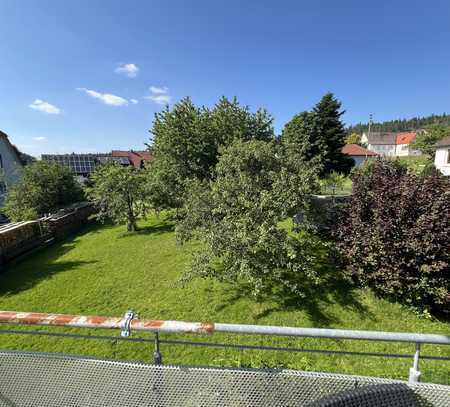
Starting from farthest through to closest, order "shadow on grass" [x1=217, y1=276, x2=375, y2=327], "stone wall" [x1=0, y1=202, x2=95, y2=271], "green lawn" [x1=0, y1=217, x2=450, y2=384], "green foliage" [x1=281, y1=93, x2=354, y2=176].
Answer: "green foliage" [x1=281, y1=93, x2=354, y2=176] → "stone wall" [x1=0, y1=202, x2=95, y2=271] → "shadow on grass" [x1=217, y1=276, x2=375, y2=327] → "green lawn" [x1=0, y1=217, x2=450, y2=384]

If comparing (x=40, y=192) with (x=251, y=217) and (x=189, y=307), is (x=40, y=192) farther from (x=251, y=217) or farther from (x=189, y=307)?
(x=251, y=217)


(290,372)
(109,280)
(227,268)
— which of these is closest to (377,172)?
(227,268)

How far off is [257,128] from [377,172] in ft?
23.6

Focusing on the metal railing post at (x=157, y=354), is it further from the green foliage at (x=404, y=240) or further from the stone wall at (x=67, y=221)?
the stone wall at (x=67, y=221)

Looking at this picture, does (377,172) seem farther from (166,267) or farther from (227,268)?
(166,267)

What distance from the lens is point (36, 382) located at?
146 cm

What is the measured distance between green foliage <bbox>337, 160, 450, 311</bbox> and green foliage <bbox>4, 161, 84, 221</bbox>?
1498 centimetres

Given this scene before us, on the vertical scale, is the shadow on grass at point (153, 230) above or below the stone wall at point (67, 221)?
below

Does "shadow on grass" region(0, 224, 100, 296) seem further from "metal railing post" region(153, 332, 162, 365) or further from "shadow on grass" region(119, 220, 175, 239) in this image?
"metal railing post" region(153, 332, 162, 365)

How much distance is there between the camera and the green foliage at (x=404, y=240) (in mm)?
4652

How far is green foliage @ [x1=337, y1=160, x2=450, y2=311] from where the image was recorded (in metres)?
4.65

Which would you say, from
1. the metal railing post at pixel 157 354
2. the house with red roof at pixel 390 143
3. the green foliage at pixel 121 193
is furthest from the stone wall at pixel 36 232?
the house with red roof at pixel 390 143

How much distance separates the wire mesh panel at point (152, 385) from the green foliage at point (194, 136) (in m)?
10.1

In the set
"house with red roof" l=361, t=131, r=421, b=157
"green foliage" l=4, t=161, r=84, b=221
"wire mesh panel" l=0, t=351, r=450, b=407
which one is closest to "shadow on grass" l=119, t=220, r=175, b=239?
"green foliage" l=4, t=161, r=84, b=221
